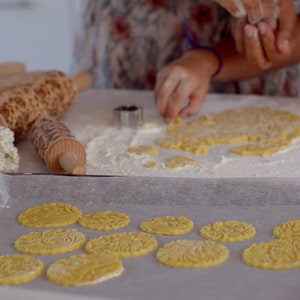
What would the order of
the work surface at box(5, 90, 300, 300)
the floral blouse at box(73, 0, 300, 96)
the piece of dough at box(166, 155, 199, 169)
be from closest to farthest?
the work surface at box(5, 90, 300, 300) < the piece of dough at box(166, 155, 199, 169) < the floral blouse at box(73, 0, 300, 96)

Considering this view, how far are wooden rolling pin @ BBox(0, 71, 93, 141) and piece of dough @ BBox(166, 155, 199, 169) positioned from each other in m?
0.31

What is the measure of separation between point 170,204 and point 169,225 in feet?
0.32

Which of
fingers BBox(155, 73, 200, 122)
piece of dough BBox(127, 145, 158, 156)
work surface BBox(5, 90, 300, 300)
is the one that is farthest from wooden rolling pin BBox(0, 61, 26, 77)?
piece of dough BBox(127, 145, 158, 156)

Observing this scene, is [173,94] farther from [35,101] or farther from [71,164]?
[71,164]

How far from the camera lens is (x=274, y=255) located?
0.89 m

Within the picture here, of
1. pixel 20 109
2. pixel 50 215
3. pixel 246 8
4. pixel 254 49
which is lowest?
pixel 50 215

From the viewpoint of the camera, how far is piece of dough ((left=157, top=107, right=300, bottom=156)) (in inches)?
53.0

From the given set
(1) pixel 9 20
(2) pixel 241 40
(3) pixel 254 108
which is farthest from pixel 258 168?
(1) pixel 9 20

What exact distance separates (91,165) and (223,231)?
15.0 inches

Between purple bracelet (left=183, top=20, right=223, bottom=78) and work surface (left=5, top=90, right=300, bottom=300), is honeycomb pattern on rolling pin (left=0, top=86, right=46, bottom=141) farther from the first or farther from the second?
purple bracelet (left=183, top=20, right=223, bottom=78)

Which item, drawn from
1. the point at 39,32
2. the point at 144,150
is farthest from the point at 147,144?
the point at 39,32

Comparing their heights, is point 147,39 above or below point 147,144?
above

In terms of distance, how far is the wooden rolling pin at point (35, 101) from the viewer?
133 cm

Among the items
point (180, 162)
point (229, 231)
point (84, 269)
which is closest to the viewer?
point (84, 269)
